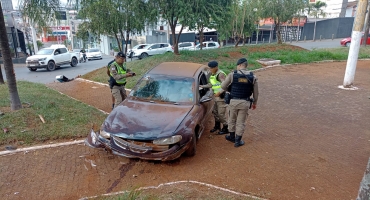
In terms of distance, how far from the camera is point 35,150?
4730mm

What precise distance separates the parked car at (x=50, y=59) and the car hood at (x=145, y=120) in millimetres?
16390

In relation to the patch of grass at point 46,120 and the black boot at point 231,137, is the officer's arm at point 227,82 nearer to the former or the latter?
the black boot at point 231,137

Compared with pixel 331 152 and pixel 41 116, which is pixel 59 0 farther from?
Result: pixel 331 152

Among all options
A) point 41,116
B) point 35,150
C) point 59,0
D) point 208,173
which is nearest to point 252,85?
point 208,173

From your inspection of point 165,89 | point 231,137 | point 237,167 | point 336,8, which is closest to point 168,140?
point 237,167

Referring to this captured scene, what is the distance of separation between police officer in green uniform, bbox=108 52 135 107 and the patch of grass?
2.34 feet

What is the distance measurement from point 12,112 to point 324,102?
8.32 metres

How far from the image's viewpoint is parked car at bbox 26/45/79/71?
60.4 feet

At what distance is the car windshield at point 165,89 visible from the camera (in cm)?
497

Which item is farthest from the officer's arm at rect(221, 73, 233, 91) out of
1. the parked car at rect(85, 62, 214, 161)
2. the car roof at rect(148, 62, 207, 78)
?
the car roof at rect(148, 62, 207, 78)

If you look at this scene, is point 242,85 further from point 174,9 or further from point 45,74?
point 45,74

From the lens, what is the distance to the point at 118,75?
602cm

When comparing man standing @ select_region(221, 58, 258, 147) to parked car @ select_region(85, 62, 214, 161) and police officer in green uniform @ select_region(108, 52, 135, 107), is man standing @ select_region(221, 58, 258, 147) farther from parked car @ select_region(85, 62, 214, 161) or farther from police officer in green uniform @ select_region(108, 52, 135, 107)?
police officer in green uniform @ select_region(108, 52, 135, 107)

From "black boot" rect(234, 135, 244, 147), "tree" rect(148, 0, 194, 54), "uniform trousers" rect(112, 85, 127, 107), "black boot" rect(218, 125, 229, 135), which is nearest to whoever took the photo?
"black boot" rect(234, 135, 244, 147)
